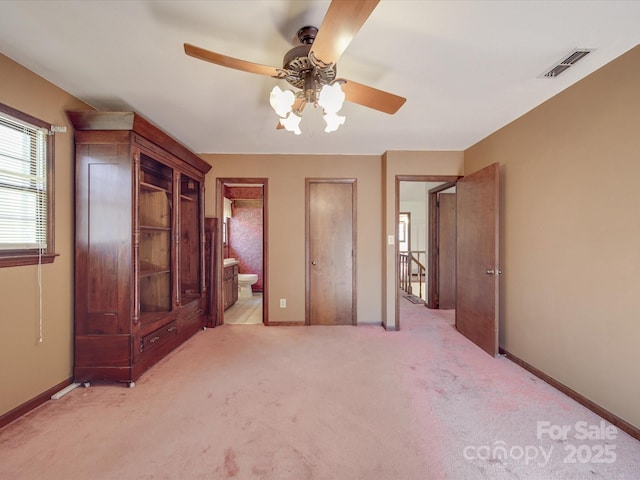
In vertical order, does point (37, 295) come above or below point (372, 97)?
below

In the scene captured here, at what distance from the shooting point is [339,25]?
3.66 ft

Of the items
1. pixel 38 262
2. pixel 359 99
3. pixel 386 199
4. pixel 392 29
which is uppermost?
pixel 392 29

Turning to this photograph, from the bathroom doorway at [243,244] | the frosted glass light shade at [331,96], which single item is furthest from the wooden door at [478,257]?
the bathroom doorway at [243,244]

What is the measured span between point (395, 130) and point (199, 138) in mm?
2260

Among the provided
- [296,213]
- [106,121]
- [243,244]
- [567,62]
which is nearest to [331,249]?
[296,213]

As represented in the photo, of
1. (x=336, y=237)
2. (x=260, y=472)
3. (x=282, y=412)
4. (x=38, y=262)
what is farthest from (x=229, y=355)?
(x=336, y=237)

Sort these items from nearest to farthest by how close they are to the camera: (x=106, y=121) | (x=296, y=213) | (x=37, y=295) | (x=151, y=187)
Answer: (x=37, y=295), (x=106, y=121), (x=151, y=187), (x=296, y=213)

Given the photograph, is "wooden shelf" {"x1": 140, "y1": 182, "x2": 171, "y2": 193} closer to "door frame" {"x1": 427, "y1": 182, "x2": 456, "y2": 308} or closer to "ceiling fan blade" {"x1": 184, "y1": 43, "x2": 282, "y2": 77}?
"ceiling fan blade" {"x1": 184, "y1": 43, "x2": 282, "y2": 77}

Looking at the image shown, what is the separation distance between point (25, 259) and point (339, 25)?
2.42 meters

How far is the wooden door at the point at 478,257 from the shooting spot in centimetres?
278

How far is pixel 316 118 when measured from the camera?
2656 millimetres

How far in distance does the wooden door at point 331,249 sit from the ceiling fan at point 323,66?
204 centimetres

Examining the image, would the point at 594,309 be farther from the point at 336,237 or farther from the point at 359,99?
the point at 336,237

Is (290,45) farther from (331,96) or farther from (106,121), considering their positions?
(106,121)
